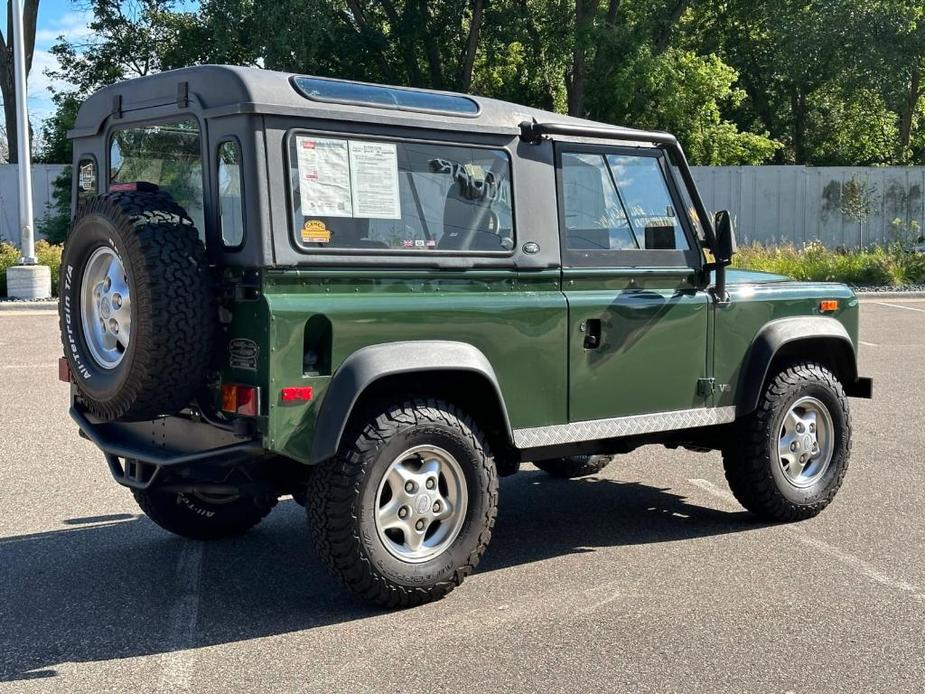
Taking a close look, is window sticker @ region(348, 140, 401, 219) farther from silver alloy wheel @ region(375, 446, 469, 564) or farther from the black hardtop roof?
silver alloy wheel @ region(375, 446, 469, 564)

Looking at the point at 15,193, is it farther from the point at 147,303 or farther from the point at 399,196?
the point at 147,303

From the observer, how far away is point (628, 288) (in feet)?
17.6

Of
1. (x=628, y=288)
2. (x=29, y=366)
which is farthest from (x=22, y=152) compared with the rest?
(x=628, y=288)

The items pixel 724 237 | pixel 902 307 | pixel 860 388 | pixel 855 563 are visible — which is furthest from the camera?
pixel 902 307

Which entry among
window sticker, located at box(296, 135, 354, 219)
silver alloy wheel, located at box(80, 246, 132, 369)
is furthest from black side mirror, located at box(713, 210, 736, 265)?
silver alloy wheel, located at box(80, 246, 132, 369)

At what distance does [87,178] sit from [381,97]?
5.65 feet

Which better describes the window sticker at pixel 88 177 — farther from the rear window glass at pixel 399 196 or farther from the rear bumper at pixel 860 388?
the rear bumper at pixel 860 388

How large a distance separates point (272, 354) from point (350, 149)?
0.95m

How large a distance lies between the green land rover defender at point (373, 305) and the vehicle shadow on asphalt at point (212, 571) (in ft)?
0.93

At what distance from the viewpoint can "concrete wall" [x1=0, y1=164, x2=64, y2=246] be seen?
24.3 m

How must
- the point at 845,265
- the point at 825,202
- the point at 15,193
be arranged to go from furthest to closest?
the point at 825,202 → the point at 15,193 → the point at 845,265

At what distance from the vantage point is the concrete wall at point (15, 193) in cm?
2431

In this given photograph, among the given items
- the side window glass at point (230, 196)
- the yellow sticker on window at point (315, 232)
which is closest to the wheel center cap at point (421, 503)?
the yellow sticker on window at point (315, 232)

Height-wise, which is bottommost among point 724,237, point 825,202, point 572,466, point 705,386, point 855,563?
point 855,563
